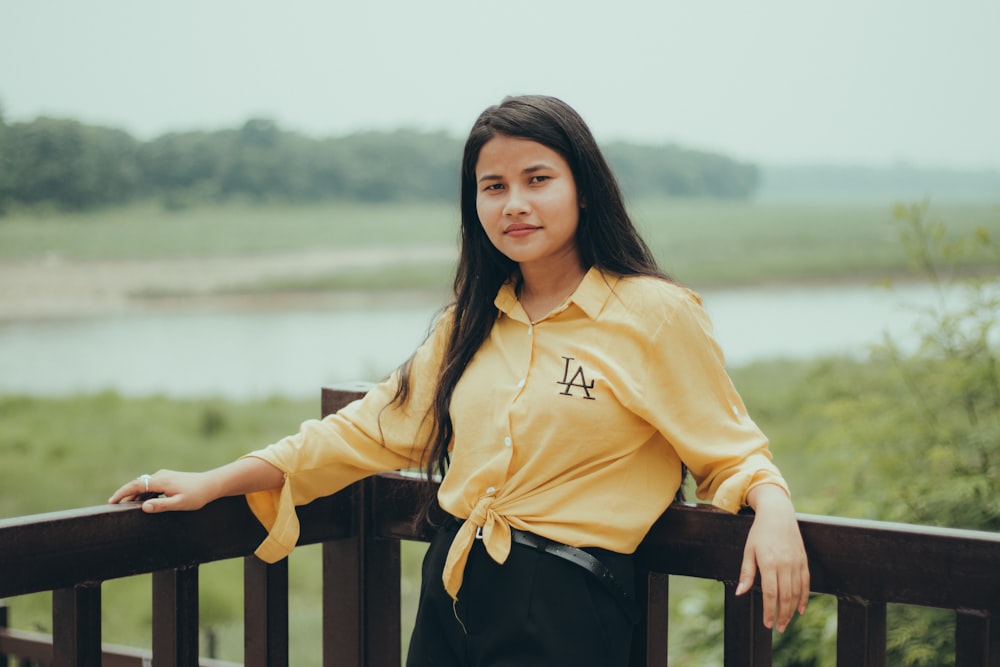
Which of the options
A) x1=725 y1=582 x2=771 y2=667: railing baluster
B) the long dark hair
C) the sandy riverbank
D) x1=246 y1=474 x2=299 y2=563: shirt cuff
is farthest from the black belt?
the sandy riverbank

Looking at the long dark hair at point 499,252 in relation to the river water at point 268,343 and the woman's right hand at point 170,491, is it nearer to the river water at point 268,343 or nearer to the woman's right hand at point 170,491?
the woman's right hand at point 170,491

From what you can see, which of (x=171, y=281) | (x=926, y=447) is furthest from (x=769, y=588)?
(x=171, y=281)

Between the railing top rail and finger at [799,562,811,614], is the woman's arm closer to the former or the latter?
the railing top rail

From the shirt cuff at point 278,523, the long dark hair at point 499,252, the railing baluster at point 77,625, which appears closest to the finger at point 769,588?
the long dark hair at point 499,252

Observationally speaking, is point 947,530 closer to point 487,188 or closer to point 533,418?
point 533,418

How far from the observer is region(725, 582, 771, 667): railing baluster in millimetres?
1207

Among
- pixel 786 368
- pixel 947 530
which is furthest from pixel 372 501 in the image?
pixel 786 368

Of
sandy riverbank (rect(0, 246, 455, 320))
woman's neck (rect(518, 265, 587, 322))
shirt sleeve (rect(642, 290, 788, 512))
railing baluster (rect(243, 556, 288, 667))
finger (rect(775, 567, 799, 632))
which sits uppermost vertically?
woman's neck (rect(518, 265, 587, 322))

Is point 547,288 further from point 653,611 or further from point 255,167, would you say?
point 255,167

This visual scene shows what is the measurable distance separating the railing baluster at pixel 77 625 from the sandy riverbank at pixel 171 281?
25.3 feet

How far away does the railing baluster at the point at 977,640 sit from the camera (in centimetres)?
106

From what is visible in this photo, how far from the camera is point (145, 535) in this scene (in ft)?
4.18

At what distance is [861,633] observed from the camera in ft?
3.74

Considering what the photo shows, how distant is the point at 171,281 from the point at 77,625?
988 centimetres
